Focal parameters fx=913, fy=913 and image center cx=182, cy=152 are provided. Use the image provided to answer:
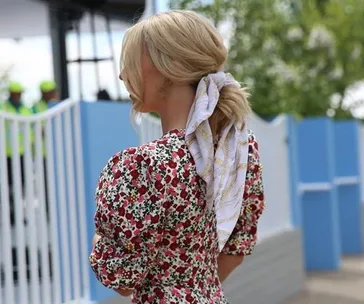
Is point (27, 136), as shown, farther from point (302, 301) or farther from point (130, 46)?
point (302, 301)

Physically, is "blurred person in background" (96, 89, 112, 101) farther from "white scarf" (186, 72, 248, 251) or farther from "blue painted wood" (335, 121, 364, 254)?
"white scarf" (186, 72, 248, 251)

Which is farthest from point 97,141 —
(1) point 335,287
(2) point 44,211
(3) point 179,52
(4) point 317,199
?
(4) point 317,199

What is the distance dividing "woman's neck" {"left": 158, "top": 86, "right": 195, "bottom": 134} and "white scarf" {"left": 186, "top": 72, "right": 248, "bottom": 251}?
3cm

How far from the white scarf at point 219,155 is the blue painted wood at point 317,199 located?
28.8 feet

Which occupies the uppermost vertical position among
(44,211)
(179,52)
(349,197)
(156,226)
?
(179,52)

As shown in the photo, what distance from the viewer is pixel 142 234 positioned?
2.27 metres

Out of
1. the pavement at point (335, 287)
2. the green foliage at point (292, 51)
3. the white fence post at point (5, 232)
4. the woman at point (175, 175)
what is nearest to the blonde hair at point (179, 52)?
the woman at point (175, 175)

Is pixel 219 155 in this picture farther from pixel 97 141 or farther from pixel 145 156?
pixel 97 141

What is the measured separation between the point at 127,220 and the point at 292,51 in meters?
19.5

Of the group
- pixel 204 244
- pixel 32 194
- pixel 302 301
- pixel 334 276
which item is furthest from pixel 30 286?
pixel 334 276

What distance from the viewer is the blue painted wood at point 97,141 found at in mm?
5035

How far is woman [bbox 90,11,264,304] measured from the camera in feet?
7.48

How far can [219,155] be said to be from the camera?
2.41 meters

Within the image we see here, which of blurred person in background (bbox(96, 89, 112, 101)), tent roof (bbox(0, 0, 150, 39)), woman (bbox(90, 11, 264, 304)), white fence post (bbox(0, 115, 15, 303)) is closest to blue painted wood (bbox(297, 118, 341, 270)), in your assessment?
blurred person in background (bbox(96, 89, 112, 101))
